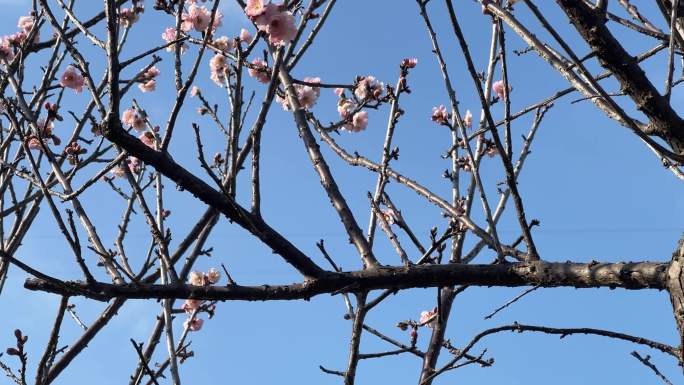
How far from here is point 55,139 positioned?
3713 mm

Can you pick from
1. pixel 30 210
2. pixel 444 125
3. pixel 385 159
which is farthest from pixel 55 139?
pixel 444 125

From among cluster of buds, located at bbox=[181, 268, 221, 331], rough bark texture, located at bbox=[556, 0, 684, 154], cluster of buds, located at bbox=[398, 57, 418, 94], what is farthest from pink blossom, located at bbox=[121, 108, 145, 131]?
rough bark texture, located at bbox=[556, 0, 684, 154]

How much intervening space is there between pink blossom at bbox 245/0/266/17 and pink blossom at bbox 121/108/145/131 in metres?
2.18

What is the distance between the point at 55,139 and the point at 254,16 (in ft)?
6.17

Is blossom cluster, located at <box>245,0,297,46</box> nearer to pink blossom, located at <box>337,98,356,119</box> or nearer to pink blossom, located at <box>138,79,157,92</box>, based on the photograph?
pink blossom, located at <box>337,98,356,119</box>

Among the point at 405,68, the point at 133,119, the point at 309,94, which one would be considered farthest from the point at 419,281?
the point at 133,119

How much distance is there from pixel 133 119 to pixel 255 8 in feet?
8.44

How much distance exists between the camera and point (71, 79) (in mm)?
3715

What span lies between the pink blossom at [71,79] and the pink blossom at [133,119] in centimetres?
66

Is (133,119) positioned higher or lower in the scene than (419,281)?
higher

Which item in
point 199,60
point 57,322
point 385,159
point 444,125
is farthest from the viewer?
point 444,125

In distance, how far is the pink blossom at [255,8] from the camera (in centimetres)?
242

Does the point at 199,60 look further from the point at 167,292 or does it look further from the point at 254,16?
the point at 167,292

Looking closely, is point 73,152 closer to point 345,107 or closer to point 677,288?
point 345,107
